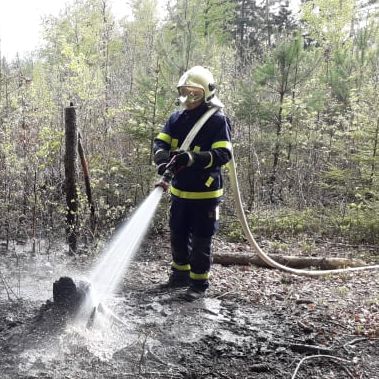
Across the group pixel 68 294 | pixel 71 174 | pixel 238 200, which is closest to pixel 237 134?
pixel 71 174

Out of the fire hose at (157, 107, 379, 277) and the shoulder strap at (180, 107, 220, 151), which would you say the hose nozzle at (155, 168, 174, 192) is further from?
the shoulder strap at (180, 107, 220, 151)

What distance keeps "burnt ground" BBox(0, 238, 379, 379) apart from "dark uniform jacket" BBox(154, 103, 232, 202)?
1.14 m

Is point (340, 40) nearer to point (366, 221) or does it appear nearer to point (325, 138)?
point (325, 138)

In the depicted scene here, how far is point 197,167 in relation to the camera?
13.5ft

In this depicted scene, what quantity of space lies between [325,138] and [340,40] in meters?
14.3

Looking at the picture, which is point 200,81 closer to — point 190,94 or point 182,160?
point 190,94

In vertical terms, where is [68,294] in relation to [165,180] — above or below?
below

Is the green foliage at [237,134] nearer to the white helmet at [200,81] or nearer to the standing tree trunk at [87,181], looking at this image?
the standing tree trunk at [87,181]

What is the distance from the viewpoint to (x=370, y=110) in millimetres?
8680

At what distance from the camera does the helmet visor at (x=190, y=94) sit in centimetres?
421

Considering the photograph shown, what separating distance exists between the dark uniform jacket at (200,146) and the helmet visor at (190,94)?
0.11m

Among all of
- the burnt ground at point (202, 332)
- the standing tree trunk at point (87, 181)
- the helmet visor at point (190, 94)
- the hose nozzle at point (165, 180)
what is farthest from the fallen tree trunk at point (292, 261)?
the helmet visor at point (190, 94)

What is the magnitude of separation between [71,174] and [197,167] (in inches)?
97.3

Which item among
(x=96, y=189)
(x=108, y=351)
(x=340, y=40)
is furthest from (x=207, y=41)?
(x=340, y=40)
